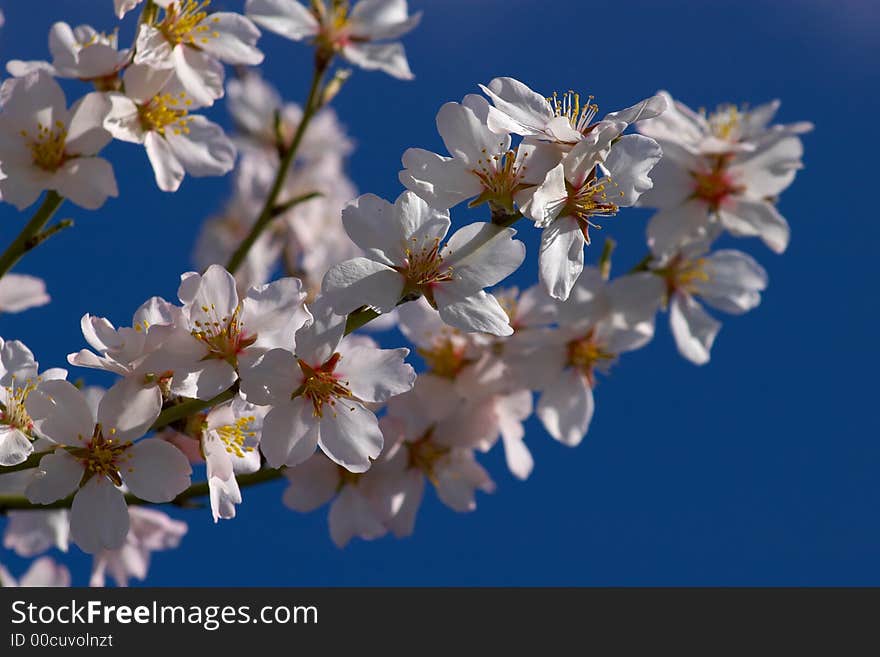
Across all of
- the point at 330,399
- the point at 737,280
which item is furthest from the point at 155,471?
the point at 737,280

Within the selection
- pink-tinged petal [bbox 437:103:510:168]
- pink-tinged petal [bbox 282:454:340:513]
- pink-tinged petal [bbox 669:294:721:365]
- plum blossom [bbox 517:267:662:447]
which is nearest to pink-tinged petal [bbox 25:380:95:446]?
pink-tinged petal [bbox 437:103:510:168]

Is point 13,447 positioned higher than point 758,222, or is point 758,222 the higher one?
point 758,222

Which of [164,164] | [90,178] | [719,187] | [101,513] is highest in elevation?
[719,187]

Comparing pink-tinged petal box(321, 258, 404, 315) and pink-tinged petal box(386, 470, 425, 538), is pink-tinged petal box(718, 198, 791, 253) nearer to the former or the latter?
pink-tinged petal box(386, 470, 425, 538)

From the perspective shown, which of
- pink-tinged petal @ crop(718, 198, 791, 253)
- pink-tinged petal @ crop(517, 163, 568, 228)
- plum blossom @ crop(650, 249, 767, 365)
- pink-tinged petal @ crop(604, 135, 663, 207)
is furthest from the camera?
plum blossom @ crop(650, 249, 767, 365)

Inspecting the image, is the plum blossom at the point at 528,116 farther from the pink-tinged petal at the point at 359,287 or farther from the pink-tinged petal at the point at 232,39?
the pink-tinged petal at the point at 232,39

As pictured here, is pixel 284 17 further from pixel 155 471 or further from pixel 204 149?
pixel 155 471

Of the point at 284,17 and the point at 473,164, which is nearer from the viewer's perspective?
the point at 473,164
